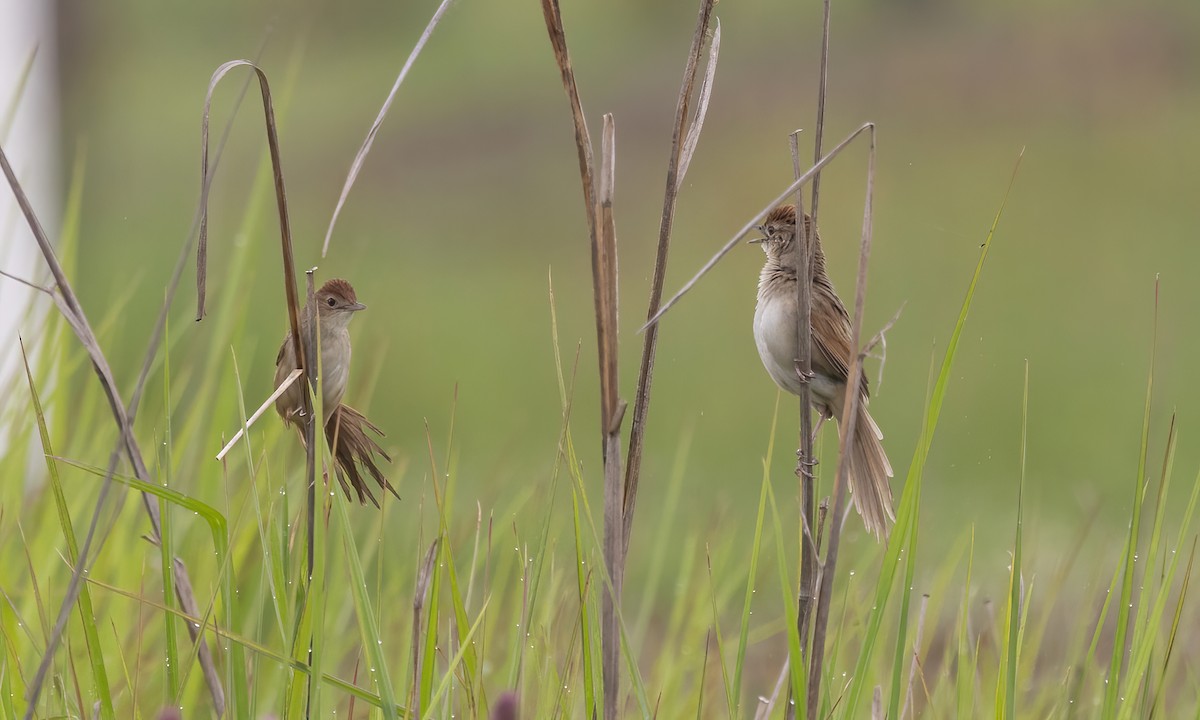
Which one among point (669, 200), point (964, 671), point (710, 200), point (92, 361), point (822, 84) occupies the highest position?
point (710, 200)

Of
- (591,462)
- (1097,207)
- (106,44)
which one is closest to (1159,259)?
(1097,207)

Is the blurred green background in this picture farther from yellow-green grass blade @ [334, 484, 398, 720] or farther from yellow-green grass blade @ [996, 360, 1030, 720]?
yellow-green grass blade @ [334, 484, 398, 720]

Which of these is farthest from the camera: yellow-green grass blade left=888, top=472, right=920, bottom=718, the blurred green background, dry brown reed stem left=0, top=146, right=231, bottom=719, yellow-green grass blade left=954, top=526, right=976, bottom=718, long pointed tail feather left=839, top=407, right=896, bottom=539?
the blurred green background

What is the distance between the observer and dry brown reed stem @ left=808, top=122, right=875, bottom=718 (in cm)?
113

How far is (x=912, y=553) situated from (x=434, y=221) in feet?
43.7

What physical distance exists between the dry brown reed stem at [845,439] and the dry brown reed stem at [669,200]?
6.9 inches

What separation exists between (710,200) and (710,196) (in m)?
0.04

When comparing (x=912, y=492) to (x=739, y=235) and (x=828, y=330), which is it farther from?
(x=828, y=330)

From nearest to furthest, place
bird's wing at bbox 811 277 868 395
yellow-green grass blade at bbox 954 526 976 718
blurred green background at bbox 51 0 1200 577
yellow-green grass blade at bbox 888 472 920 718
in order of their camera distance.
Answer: yellow-green grass blade at bbox 888 472 920 718 < yellow-green grass blade at bbox 954 526 976 718 < bird's wing at bbox 811 277 868 395 < blurred green background at bbox 51 0 1200 577

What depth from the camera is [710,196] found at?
44.0ft

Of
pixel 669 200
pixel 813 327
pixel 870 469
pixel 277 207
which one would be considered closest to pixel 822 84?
pixel 669 200

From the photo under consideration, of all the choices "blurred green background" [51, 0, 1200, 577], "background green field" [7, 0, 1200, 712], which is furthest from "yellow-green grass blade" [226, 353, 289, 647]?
"blurred green background" [51, 0, 1200, 577]

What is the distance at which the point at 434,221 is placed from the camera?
1427 centimetres

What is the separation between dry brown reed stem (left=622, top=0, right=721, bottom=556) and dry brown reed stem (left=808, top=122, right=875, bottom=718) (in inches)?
6.9
